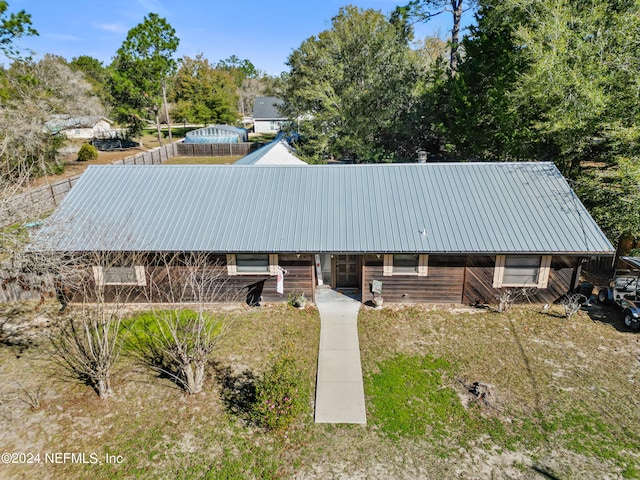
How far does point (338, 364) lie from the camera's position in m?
11.1

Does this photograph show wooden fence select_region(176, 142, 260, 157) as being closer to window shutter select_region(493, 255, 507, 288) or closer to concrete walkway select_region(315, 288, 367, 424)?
concrete walkway select_region(315, 288, 367, 424)

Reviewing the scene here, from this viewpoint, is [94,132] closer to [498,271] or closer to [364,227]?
[364,227]

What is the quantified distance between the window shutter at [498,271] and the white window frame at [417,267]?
2278mm

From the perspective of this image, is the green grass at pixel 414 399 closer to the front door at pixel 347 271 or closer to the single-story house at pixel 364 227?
the single-story house at pixel 364 227

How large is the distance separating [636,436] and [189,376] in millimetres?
10205

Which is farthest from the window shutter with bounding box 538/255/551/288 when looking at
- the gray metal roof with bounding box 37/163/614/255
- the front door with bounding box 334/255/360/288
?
the front door with bounding box 334/255/360/288

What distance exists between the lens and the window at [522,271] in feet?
43.7

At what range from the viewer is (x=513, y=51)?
2077 centimetres

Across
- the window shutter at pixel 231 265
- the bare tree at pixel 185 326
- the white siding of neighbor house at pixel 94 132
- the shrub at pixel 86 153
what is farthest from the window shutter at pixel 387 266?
the white siding of neighbor house at pixel 94 132

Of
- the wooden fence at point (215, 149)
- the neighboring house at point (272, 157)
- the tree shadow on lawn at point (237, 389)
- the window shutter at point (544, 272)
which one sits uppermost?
the neighboring house at point (272, 157)

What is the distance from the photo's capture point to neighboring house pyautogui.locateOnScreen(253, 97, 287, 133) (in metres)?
64.1

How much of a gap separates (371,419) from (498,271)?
23.5 ft

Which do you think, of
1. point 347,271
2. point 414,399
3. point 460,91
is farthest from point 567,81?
point 414,399

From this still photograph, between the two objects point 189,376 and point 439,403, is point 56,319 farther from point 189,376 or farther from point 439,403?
point 439,403
